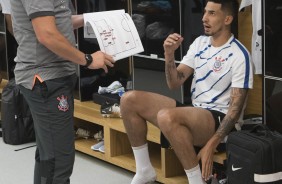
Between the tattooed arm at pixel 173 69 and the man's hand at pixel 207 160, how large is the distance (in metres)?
0.51

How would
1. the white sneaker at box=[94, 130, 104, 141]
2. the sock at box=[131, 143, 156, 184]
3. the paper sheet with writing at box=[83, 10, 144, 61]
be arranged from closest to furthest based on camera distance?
the paper sheet with writing at box=[83, 10, 144, 61]
the sock at box=[131, 143, 156, 184]
the white sneaker at box=[94, 130, 104, 141]

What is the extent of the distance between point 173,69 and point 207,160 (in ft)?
1.98

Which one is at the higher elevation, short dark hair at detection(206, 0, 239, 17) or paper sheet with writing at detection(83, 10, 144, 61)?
short dark hair at detection(206, 0, 239, 17)

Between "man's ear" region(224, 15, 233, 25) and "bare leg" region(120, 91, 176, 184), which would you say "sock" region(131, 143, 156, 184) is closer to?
"bare leg" region(120, 91, 176, 184)

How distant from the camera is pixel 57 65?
255cm

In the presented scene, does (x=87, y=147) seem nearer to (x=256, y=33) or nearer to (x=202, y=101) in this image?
(x=202, y=101)

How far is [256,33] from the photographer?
3.34 metres

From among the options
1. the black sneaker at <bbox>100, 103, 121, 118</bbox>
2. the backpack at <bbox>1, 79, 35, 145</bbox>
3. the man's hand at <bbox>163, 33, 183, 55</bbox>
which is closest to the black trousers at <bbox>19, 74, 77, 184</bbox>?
the man's hand at <bbox>163, 33, 183, 55</bbox>

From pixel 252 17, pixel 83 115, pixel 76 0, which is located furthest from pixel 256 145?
pixel 76 0

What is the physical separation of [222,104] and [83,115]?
1321 mm

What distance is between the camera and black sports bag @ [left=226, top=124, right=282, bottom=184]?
271cm

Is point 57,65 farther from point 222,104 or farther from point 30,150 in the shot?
point 30,150

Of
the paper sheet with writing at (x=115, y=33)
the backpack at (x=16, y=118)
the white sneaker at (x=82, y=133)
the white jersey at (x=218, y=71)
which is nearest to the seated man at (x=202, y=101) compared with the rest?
the white jersey at (x=218, y=71)

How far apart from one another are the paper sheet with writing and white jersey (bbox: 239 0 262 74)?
2.83 ft
